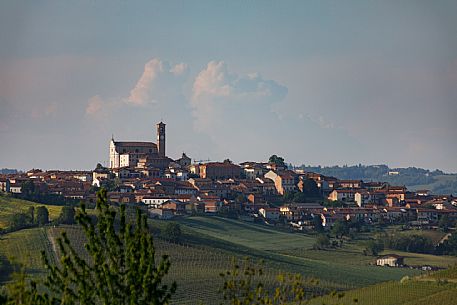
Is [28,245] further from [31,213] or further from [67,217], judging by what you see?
[31,213]

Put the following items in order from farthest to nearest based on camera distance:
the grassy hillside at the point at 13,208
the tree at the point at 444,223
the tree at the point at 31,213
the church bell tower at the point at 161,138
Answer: the church bell tower at the point at 161,138, the tree at the point at 444,223, the grassy hillside at the point at 13,208, the tree at the point at 31,213

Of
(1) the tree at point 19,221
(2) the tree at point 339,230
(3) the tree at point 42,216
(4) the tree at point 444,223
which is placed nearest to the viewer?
(1) the tree at point 19,221

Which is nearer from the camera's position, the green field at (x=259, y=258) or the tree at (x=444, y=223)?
the green field at (x=259, y=258)

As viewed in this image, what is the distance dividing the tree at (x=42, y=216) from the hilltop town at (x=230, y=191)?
1386cm

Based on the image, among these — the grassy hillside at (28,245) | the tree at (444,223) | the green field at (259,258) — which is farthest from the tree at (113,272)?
the tree at (444,223)

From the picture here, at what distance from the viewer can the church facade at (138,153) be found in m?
109

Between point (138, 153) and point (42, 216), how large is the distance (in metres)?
48.2

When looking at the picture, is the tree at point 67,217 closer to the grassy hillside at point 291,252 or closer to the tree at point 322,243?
the grassy hillside at point 291,252

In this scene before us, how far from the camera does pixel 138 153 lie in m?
112

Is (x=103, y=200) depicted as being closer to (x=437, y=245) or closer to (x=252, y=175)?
(x=437, y=245)

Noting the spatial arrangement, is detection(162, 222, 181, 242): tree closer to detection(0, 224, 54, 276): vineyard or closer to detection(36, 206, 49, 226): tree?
detection(36, 206, 49, 226): tree

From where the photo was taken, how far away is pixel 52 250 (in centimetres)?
5356

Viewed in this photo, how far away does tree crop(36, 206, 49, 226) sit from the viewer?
6379 centimetres

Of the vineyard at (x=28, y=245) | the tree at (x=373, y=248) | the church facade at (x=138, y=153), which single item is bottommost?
the tree at (x=373, y=248)
